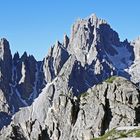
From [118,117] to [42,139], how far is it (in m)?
22.5

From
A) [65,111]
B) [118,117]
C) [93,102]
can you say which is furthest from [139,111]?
[65,111]

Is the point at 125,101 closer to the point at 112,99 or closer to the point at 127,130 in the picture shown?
the point at 112,99

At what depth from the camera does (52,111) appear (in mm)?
151375

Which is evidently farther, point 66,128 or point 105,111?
point 66,128

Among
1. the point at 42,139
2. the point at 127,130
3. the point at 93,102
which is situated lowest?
the point at 127,130

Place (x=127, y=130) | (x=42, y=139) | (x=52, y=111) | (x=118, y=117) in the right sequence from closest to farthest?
(x=127, y=130), (x=118, y=117), (x=42, y=139), (x=52, y=111)

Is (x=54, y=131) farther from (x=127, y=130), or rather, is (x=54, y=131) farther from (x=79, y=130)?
(x=127, y=130)

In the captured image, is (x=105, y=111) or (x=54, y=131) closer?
(x=105, y=111)

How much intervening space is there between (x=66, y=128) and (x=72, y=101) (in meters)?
8.34

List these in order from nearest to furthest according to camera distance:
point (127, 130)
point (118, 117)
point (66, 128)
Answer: point (127, 130) < point (118, 117) < point (66, 128)

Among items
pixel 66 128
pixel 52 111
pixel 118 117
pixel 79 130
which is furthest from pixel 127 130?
pixel 52 111

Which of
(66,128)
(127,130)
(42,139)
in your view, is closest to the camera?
(127,130)

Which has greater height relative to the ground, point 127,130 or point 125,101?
point 125,101

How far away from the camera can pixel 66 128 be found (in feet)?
455
